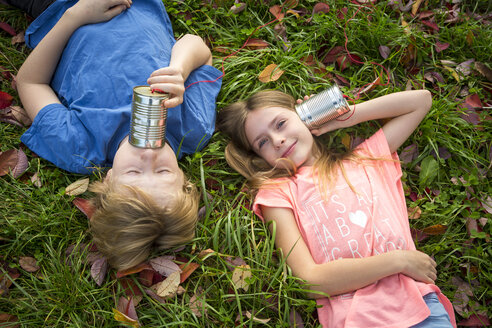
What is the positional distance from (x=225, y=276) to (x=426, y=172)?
1.77 metres

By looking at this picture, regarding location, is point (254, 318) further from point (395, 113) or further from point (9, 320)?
point (395, 113)

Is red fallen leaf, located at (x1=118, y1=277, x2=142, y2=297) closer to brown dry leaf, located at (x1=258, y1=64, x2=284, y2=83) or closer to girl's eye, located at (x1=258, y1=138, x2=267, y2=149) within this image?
girl's eye, located at (x1=258, y1=138, x2=267, y2=149)

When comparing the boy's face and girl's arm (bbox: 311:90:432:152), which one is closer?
the boy's face

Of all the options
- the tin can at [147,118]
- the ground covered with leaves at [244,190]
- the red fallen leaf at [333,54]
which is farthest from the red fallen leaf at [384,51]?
the tin can at [147,118]

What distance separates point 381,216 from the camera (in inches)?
101

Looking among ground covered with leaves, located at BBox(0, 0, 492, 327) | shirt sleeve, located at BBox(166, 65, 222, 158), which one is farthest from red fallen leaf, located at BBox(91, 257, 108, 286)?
shirt sleeve, located at BBox(166, 65, 222, 158)

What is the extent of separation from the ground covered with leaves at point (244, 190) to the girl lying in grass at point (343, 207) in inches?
6.5

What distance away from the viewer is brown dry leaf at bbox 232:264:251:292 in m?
2.52

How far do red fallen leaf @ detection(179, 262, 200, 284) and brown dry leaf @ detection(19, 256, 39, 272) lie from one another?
3.20 feet

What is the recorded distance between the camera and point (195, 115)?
2.91 meters

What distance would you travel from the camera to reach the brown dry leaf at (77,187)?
111 inches

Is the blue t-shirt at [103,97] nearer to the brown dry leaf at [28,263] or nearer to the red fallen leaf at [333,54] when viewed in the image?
the brown dry leaf at [28,263]

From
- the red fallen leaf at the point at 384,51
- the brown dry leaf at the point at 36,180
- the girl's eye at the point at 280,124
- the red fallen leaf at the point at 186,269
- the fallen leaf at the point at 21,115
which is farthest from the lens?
the red fallen leaf at the point at 384,51

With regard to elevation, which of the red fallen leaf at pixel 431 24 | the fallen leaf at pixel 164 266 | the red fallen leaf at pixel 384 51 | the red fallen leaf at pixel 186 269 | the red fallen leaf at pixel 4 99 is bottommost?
the red fallen leaf at pixel 186 269
